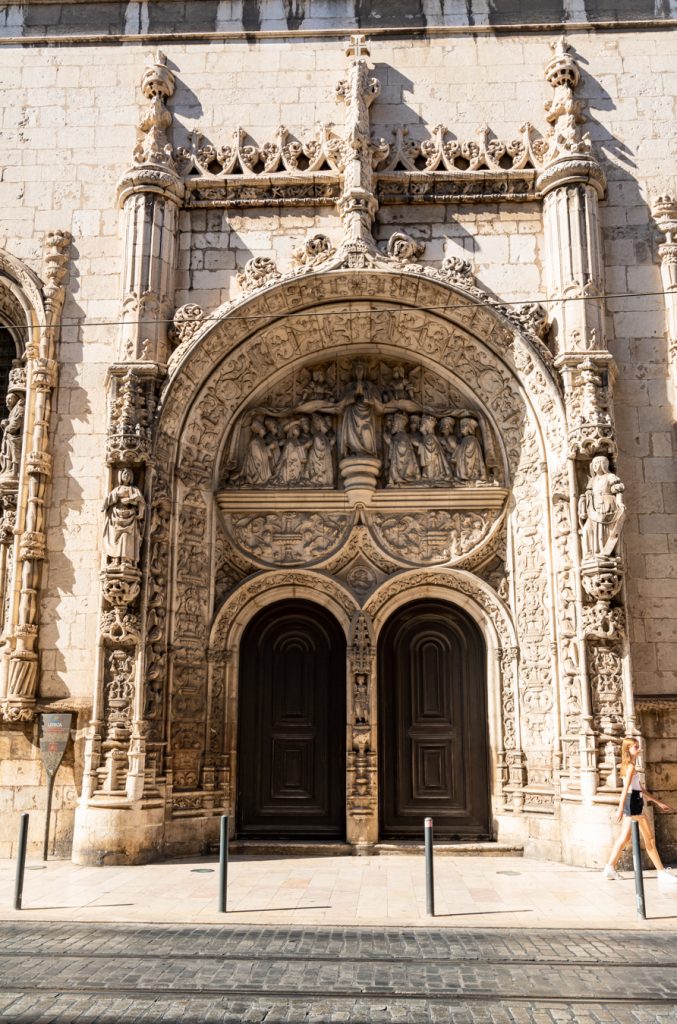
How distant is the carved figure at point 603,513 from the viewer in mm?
11031

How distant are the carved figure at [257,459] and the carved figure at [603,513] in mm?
4468

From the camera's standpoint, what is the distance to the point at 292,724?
12.6 metres

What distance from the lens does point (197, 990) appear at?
5930mm

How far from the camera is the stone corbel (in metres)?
12.2

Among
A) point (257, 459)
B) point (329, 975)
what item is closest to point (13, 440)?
point (257, 459)

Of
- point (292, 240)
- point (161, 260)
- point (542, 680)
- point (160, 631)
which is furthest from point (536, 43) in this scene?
point (160, 631)

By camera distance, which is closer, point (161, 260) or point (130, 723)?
point (130, 723)

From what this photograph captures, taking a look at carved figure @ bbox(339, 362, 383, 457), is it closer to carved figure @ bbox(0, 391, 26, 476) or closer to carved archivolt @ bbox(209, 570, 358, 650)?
carved archivolt @ bbox(209, 570, 358, 650)

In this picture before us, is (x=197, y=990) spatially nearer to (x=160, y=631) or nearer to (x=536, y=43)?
(x=160, y=631)

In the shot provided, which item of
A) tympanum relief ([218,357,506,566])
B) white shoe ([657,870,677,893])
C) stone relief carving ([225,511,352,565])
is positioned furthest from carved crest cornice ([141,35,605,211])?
white shoe ([657,870,677,893])

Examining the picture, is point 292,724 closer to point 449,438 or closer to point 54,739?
point 54,739

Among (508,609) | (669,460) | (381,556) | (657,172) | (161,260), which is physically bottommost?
(508,609)

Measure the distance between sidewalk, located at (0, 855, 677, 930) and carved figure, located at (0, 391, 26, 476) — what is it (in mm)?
5142

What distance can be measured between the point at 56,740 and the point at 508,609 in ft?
19.9
